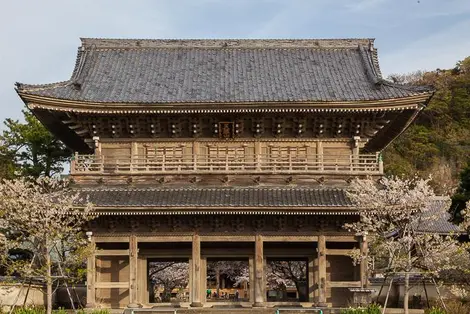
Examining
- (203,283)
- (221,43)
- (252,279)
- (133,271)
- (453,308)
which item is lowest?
(453,308)

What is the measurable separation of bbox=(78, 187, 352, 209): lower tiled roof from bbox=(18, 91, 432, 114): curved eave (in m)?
3.47

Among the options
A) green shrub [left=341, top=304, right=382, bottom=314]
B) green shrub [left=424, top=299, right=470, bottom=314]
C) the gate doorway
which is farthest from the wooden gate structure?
the gate doorway

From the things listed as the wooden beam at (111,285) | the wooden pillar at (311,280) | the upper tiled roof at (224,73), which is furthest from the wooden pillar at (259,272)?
the upper tiled roof at (224,73)

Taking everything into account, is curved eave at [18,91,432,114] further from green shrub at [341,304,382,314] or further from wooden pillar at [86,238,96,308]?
green shrub at [341,304,382,314]

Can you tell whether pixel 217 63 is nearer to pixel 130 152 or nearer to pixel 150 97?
pixel 150 97

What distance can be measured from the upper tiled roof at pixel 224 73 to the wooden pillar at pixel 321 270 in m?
6.24

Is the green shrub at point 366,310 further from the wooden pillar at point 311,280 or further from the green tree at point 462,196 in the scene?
the green tree at point 462,196

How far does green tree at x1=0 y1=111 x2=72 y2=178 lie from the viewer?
47.2m

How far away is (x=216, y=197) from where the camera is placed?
87.8 feet

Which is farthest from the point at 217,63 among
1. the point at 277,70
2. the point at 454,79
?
the point at 454,79

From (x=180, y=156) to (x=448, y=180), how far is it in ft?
186

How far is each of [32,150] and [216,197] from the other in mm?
26310

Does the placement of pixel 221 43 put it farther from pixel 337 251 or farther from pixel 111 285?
pixel 111 285

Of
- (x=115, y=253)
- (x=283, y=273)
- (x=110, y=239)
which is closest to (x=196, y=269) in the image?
(x=115, y=253)
